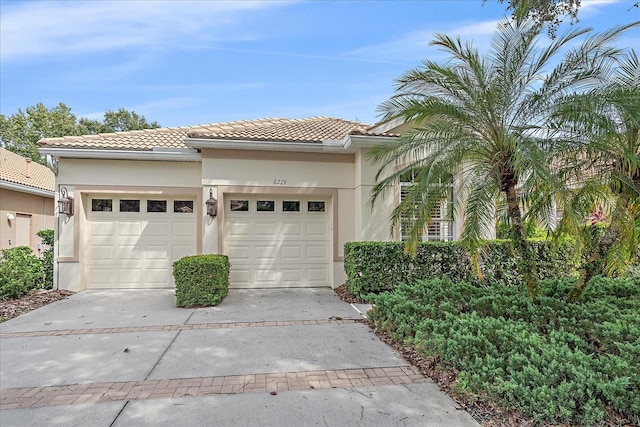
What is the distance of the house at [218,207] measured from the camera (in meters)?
8.77

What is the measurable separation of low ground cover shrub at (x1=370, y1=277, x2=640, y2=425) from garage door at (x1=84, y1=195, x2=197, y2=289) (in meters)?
6.08

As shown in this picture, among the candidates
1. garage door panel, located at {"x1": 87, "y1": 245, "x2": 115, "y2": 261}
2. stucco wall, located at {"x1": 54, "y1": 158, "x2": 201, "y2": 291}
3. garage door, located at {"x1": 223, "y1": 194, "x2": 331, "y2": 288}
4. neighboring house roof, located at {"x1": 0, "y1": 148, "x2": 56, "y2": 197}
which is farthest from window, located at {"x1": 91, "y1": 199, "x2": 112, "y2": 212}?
neighboring house roof, located at {"x1": 0, "y1": 148, "x2": 56, "y2": 197}

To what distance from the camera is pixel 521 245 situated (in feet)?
18.4

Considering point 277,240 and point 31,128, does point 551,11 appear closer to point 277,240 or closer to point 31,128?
point 277,240

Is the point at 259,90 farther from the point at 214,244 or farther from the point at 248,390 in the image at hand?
the point at 248,390

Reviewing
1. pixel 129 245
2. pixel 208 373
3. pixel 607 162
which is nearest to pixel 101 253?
pixel 129 245

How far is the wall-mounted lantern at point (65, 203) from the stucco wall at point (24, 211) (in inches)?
264

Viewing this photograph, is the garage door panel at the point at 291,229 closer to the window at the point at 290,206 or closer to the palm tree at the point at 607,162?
the window at the point at 290,206

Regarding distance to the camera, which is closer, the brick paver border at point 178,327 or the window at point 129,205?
the brick paver border at point 178,327

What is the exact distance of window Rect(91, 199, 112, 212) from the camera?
920 cm

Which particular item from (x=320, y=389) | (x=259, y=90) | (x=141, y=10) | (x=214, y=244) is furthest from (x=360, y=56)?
(x=320, y=389)

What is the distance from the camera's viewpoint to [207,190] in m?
8.84

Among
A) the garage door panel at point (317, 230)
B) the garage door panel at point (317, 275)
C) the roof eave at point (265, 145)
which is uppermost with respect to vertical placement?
the roof eave at point (265, 145)

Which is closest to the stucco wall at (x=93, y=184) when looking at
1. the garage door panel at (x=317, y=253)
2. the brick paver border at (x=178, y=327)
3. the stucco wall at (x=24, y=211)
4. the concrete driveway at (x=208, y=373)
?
the concrete driveway at (x=208, y=373)
